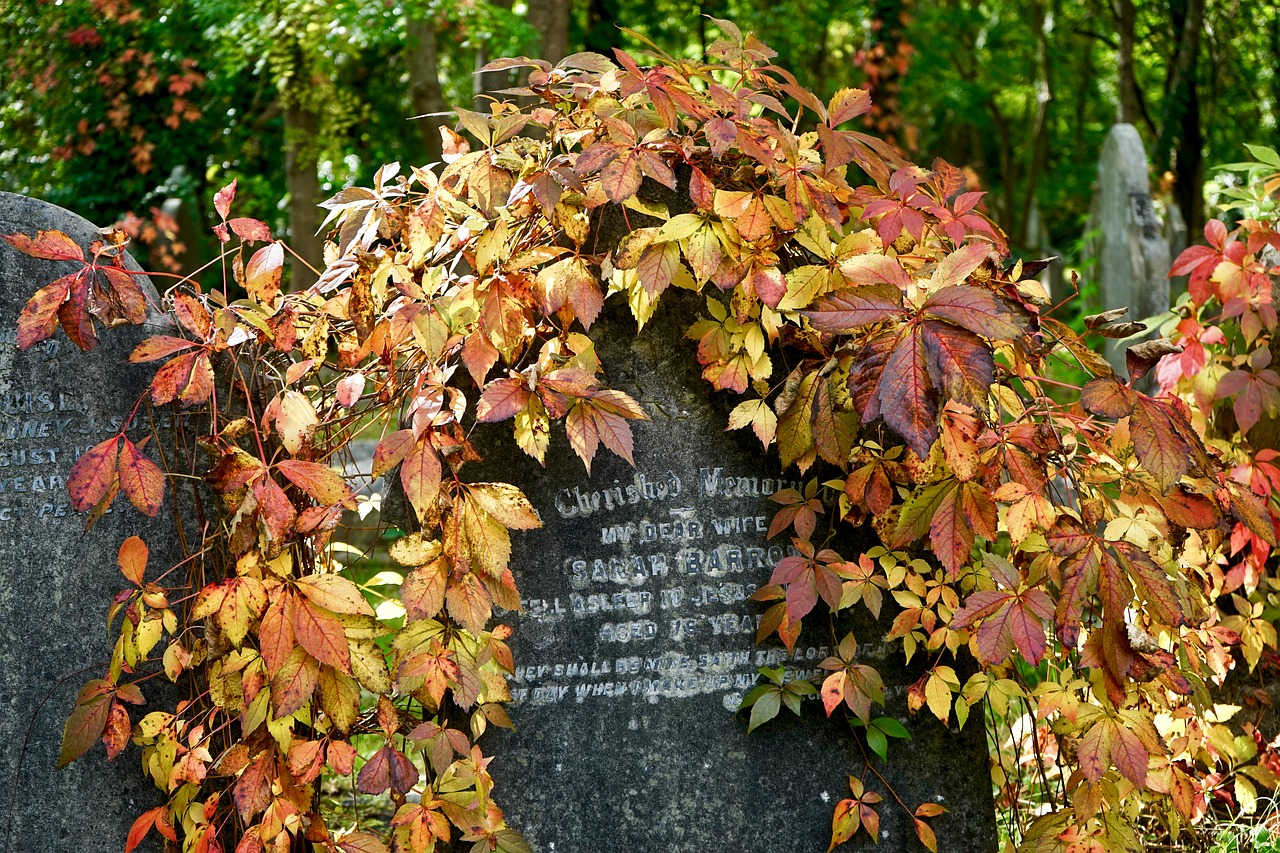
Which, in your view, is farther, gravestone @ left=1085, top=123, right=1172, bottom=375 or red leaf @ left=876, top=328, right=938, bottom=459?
gravestone @ left=1085, top=123, right=1172, bottom=375

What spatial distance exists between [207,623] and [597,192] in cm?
113

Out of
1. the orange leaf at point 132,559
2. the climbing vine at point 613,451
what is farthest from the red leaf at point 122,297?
the orange leaf at point 132,559

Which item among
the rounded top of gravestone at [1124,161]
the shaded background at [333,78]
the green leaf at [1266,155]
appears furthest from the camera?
the rounded top of gravestone at [1124,161]

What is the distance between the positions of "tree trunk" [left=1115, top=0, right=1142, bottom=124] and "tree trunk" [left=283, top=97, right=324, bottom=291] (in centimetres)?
845

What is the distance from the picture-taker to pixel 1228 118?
13812 mm

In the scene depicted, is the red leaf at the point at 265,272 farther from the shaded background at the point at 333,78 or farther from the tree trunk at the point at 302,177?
the tree trunk at the point at 302,177

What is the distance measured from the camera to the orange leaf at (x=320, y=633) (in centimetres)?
189

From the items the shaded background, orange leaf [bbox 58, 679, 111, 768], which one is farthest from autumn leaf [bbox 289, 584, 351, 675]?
the shaded background

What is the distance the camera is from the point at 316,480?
1.93 m

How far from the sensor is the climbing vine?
1914mm

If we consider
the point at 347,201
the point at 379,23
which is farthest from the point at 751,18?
the point at 347,201

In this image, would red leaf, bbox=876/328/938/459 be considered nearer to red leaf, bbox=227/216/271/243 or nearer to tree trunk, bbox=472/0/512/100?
red leaf, bbox=227/216/271/243

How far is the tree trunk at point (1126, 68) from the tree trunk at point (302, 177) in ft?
27.7

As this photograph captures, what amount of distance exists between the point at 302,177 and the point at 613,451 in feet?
24.1
